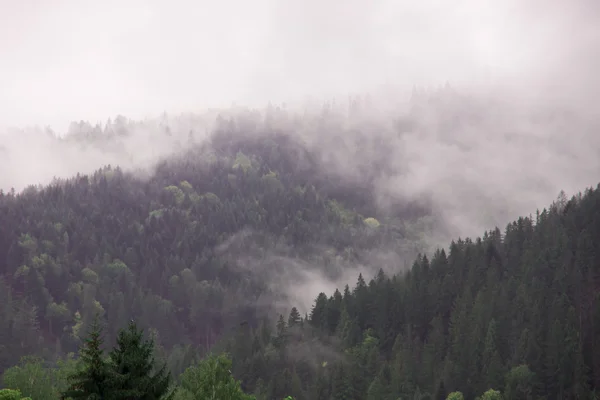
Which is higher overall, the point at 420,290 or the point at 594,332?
the point at 420,290

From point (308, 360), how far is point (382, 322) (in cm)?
2671

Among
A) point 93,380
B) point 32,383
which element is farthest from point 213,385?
point 32,383

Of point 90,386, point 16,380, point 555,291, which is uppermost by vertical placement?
point 555,291

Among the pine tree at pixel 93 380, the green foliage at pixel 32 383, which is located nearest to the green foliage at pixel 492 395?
the green foliage at pixel 32 383

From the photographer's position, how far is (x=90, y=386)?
129 ft

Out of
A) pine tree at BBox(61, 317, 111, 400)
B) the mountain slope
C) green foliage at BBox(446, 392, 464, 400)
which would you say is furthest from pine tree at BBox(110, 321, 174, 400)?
the mountain slope

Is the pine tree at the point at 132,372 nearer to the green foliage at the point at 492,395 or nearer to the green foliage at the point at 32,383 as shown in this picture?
the green foliage at the point at 32,383

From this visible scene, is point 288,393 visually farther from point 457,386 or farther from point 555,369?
point 555,369

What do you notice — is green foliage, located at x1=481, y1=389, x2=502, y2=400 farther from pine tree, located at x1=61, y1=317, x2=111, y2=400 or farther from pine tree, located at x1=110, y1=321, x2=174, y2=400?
pine tree, located at x1=61, y1=317, x2=111, y2=400

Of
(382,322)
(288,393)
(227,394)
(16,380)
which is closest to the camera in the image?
(227,394)

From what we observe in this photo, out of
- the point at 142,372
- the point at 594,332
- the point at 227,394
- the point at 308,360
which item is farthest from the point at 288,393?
the point at 142,372

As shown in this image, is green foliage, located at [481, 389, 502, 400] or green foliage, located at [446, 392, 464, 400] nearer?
green foliage, located at [481, 389, 502, 400]

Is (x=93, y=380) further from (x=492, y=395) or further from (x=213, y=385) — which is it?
(x=492, y=395)

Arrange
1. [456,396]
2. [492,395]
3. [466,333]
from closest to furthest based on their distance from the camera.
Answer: [492,395] → [456,396] → [466,333]
